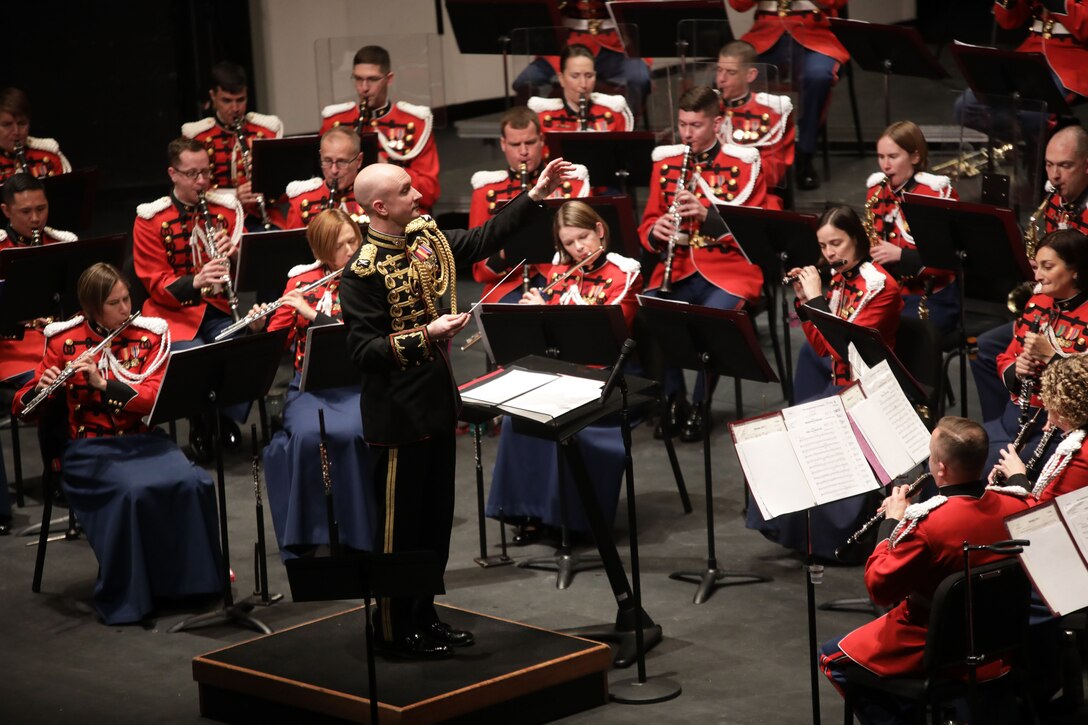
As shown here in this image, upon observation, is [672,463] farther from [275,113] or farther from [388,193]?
[275,113]

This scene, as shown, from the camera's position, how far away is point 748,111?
7.59 metres

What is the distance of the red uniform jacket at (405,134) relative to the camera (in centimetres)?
790

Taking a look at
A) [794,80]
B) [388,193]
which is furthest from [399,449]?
[794,80]

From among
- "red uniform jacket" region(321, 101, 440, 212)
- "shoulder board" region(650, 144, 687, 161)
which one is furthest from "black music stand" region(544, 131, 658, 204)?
"red uniform jacket" region(321, 101, 440, 212)

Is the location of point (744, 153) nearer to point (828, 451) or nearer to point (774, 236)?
point (774, 236)

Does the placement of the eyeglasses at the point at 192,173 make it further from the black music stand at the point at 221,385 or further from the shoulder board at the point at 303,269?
the black music stand at the point at 221,385

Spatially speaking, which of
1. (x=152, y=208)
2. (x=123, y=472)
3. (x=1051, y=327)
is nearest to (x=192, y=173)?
(x=152, y=208)

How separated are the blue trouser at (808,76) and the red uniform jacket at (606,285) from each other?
95.2 inches

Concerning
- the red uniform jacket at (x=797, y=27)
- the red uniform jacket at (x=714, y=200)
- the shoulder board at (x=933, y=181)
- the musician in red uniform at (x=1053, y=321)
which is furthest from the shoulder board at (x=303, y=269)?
the red uniform jacket at (x=797, y=27)

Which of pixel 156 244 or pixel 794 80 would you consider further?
pixel 794 80

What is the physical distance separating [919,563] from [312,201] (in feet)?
13.5

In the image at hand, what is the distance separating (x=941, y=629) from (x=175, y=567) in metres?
2.81

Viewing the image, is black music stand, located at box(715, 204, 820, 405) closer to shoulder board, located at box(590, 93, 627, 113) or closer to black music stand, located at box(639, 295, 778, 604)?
black music stand, located at box(639, 295, 778, 604)

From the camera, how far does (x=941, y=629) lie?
12.3 feet
